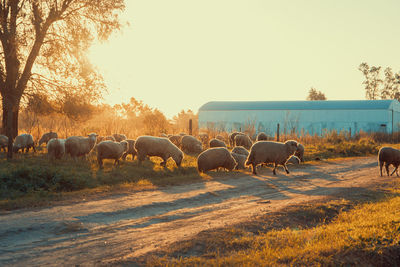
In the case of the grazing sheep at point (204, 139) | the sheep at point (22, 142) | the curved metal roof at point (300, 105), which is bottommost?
the grazing sheep at point (204, 139)

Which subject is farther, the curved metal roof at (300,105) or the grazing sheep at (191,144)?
the curved metal roof at (300,105)

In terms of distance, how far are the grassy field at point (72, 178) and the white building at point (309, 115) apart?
34903mm

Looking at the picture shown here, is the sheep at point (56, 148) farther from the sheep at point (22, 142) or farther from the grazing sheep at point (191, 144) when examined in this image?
the grazing sheep at point (191, 144)

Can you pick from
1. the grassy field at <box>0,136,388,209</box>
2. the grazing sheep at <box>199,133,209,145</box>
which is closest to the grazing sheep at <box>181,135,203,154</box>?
the grazing sheep at <box>199,133,209,145</box>

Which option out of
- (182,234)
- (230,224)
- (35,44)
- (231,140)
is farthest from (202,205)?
(231,140)

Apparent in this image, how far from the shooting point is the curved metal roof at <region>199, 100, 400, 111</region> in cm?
5591

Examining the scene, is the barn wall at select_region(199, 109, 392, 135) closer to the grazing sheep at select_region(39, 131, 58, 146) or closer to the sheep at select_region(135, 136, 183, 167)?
the grazing sheep at select_region(39, 131, 58, 146)

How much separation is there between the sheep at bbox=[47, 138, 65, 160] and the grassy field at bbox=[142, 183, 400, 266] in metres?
11.2

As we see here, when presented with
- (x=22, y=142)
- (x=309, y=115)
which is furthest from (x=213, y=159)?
(x=309, y=115)

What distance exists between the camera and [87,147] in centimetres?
1786

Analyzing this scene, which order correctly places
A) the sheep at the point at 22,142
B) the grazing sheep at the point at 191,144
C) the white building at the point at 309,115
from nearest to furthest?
the sheep at the point at 22,142 → the grazing sheep at the point at 191,144 → the white building at the point at 309,115

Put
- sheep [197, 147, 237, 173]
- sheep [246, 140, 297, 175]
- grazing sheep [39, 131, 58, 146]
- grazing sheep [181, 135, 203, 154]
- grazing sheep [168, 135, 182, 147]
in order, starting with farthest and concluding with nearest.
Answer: grazing sheep [168, 135, 182, 147] → grazing sheep [181, 135, 203, 154] → grazing sheep [39, 131, 58, 146] → sheep [197, 147, 237, 173] → sheep [246, 140, 297, 175]

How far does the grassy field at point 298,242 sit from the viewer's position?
6422 mm

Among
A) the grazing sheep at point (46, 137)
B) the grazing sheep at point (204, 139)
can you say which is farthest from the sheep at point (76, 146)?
the grazing sheep at point (204, 139)
